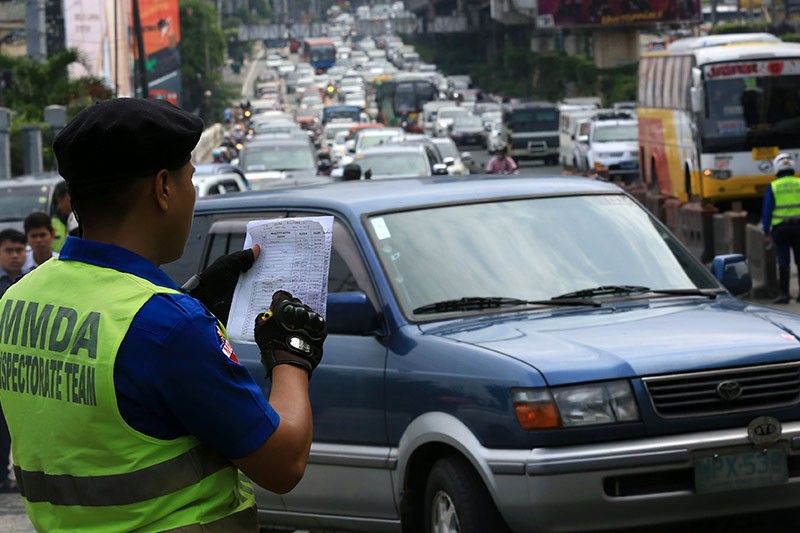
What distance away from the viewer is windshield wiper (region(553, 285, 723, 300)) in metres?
A: 7.06

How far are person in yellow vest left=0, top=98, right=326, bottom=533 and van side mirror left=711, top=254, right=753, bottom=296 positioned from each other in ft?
14.9

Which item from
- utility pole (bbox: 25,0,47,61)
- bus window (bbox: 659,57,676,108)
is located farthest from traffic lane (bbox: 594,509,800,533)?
utility pole (bbox: 25,0,47,61)

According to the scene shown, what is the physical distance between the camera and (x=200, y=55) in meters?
127

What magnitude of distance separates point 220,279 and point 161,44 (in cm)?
9015

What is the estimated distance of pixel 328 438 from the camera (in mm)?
7043

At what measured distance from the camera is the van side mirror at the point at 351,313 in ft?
22.2

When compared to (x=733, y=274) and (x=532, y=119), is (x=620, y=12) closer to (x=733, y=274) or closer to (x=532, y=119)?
(x=532, y=119)

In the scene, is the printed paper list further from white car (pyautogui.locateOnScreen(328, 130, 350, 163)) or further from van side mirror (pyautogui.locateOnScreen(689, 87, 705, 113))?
white car (pyautogui.locateOnScreen(328, 130, 350, 163))

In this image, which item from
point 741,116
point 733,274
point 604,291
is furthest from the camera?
point 741,116

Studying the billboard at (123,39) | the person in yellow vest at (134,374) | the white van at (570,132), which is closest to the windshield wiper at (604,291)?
the person in yellow vest at (134,374)

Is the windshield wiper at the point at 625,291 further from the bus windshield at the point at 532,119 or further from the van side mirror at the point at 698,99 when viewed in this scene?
the bus windshield at the point at 532,119

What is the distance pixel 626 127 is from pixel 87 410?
4865cm

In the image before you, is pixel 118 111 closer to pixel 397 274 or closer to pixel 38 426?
pixel 38 426

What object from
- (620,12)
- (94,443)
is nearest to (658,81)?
(94,443)
